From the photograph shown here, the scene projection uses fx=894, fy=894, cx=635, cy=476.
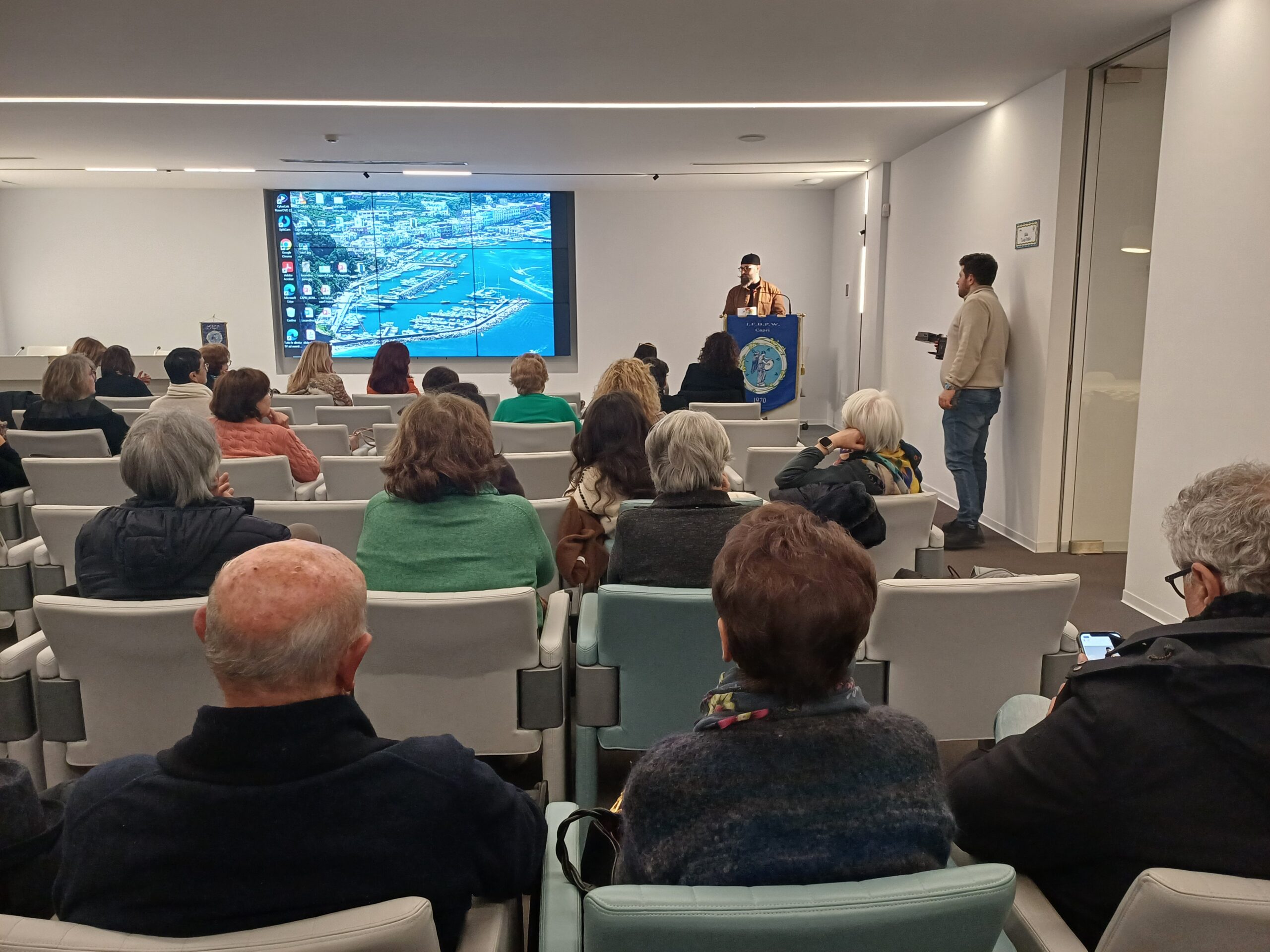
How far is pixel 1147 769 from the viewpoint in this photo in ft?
3.95

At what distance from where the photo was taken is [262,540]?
2383 millimetres

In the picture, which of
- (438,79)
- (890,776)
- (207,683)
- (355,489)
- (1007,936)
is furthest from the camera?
(438,79)

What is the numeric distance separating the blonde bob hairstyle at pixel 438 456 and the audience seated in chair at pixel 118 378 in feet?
17.6

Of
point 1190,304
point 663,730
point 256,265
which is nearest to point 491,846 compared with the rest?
point 663,730

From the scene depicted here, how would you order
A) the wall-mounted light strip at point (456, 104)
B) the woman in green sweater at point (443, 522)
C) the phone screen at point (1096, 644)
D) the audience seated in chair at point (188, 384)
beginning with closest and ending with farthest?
the phone screen at point (1096, 644) → the woman in green sweater at point (443, 522) → the audience seated in chair at point (188, 384) → the wall-mounted light strip at point (456, 104)

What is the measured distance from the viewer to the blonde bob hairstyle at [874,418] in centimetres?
312

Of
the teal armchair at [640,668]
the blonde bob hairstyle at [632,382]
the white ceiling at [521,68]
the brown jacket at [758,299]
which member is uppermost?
the white ceiling at [521,68]

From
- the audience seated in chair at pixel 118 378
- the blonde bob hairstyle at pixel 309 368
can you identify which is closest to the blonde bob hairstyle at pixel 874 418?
the blonde bob hairstyle at pixel 309 368

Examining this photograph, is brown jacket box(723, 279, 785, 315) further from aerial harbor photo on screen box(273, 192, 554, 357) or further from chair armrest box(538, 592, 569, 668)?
chair armrest box(538, 592, 569, 668)

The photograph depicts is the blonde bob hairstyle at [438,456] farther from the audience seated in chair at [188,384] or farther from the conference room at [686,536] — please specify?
the audience seated in chair at [188,384]

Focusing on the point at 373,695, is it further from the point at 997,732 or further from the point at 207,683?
the point at 997,732

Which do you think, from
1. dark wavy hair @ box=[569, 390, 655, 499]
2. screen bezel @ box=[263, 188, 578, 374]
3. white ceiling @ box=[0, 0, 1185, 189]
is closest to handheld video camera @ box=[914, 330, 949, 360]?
white ceiling @ box=[0, 0, 1185, 189]

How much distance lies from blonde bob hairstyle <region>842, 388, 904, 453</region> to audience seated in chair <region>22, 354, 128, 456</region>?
3858 mm

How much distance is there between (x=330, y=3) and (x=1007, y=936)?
4512 millimetres
